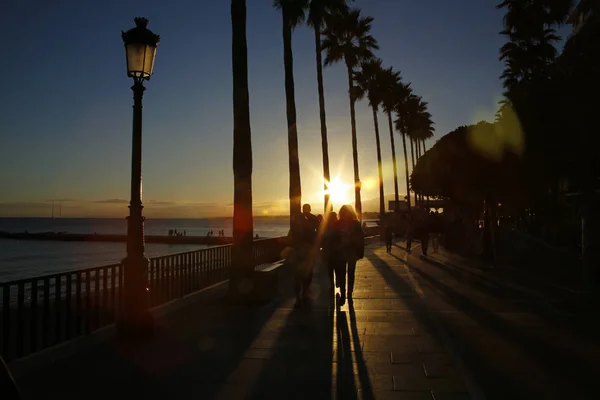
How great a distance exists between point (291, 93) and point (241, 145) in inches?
432

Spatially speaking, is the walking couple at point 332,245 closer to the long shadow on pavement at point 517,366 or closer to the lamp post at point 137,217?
the long shadow on pavement at point 517,366

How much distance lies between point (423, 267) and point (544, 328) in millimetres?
10216

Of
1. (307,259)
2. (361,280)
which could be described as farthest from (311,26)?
(307,259)

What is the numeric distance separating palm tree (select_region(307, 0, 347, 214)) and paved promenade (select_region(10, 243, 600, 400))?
1872cm

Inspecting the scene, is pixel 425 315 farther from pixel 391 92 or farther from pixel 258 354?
pixel 391 92

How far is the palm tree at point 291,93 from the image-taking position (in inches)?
827

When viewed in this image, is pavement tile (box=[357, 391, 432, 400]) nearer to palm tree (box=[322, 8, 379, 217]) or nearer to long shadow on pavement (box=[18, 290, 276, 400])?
long shadow on pavement (box=[18, 290, 276, 400])

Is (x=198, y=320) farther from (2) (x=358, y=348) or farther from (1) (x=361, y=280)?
(1) (x=361, y=280)

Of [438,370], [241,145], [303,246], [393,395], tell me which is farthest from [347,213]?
[393,395]

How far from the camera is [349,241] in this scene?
965cm

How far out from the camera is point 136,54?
7445mm

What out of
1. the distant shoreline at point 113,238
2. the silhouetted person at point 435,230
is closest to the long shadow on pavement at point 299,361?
the silhouetted person at point 435,230

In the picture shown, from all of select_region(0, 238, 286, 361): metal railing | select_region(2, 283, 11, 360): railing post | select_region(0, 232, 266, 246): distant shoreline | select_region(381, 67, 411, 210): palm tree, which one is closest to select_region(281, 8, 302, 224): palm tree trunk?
select_region(0, 238, 286, 361): metal railing

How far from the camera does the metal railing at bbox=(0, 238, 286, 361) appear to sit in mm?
6117
